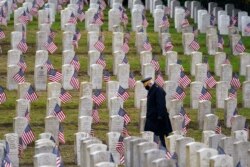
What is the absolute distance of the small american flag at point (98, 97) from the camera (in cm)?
2755

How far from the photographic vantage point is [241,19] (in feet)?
119

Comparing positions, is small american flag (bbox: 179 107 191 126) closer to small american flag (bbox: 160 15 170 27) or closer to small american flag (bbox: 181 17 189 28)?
small american flag (bbox: 181 17 189 28)

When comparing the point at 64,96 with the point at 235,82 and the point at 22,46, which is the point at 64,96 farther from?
the point at 22,46

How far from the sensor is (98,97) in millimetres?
27609

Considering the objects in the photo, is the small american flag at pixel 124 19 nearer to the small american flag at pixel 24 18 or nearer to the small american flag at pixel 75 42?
the small american flag at pixel 24 18

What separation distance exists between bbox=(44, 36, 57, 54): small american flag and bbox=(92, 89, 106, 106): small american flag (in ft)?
15.1

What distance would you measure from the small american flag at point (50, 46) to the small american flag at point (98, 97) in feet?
15.1

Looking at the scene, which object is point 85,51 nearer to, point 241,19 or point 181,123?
point 241,19

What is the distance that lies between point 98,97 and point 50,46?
482cm

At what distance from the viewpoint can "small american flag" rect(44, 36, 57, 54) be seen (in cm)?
3219

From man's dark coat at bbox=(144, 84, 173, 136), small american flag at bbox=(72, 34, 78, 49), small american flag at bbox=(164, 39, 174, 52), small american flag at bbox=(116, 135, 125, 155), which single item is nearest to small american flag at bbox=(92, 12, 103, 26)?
small american flag at bbox=(72, 34, 78, 49)

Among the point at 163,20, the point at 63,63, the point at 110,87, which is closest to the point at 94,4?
the point at 163,20

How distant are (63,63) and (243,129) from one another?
6.01 meters

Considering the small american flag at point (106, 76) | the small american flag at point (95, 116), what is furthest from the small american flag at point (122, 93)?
the small american flag at point (106, 76)
